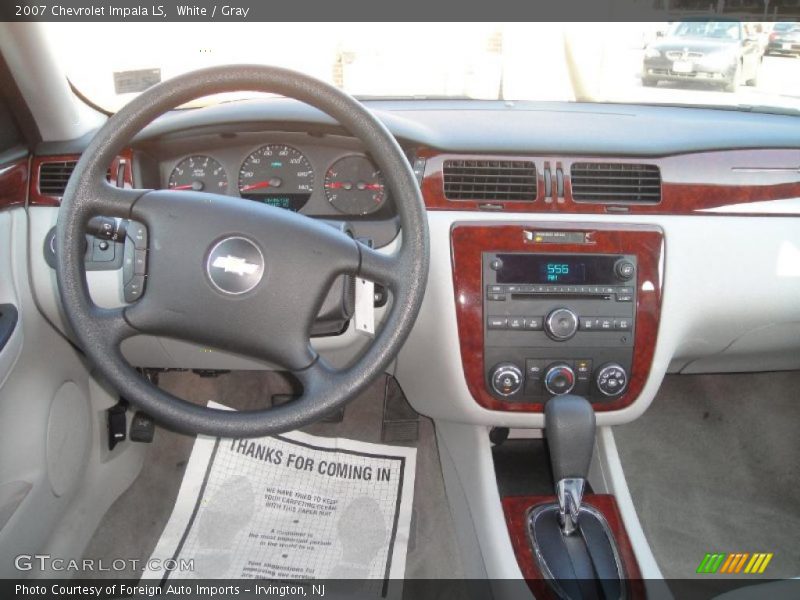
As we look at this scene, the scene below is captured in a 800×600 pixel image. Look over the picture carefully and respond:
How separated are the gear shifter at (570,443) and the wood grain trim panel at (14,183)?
1.32 m

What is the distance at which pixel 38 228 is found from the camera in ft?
5.34

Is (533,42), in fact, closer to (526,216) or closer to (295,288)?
(526,216)

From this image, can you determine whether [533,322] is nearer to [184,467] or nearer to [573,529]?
[573,529]

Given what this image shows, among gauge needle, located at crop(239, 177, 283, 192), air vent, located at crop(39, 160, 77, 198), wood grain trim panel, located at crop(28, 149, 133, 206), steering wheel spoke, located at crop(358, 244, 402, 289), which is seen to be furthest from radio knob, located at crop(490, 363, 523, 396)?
air vent, located at crop(39, 160, 77, 198)

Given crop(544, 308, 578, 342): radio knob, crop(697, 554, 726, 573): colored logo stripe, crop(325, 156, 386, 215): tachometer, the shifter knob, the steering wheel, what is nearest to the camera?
the steering wheel

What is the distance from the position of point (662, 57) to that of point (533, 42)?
480 mm

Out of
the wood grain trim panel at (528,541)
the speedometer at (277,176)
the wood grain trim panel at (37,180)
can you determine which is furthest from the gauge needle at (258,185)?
the wood grain trim panel at (528,541)

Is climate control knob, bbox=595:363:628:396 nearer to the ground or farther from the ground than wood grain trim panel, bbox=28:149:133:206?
nearer to the ground

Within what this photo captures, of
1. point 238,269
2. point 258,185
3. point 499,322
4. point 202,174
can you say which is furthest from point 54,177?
point 499,322

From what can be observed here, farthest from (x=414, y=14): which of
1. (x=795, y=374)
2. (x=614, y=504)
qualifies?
(x=795, y=374)

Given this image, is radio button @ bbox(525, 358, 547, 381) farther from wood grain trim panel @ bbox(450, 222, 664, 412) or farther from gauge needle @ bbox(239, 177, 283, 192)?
gauge needle @ bbox(239, 177, 283, 192)

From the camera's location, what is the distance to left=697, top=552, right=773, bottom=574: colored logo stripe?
6.12 feet

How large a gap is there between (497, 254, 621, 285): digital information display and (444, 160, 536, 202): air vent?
14cm

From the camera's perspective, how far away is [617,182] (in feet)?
5.26
